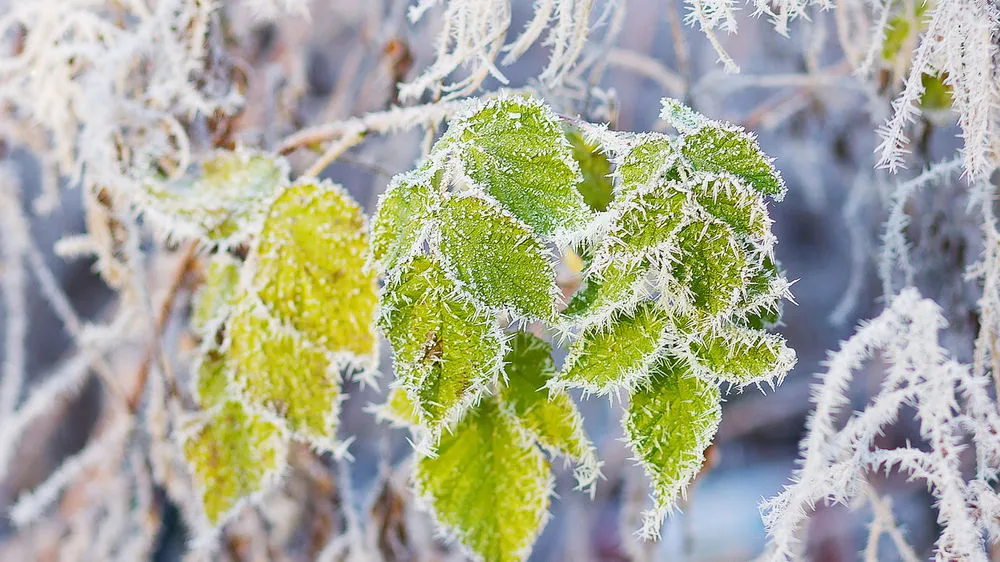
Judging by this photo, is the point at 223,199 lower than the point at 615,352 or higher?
higher

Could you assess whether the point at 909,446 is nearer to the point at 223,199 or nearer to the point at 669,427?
the point at 669,427

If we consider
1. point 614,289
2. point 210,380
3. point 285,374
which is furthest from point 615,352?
point 210,380

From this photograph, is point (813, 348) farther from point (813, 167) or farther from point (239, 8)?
point (239, 8)

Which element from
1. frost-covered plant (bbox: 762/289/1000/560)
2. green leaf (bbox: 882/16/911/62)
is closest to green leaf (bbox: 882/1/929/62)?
green leaf (bbox: 882/16/911/62)

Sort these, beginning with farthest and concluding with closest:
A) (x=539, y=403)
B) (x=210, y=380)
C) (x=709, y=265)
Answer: (x=210, y=380) < (x=539, y=403) < (x=709, y=265)

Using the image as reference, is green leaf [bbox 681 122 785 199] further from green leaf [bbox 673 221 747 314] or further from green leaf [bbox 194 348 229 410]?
green leaf [bbox 194 348 229 410]
